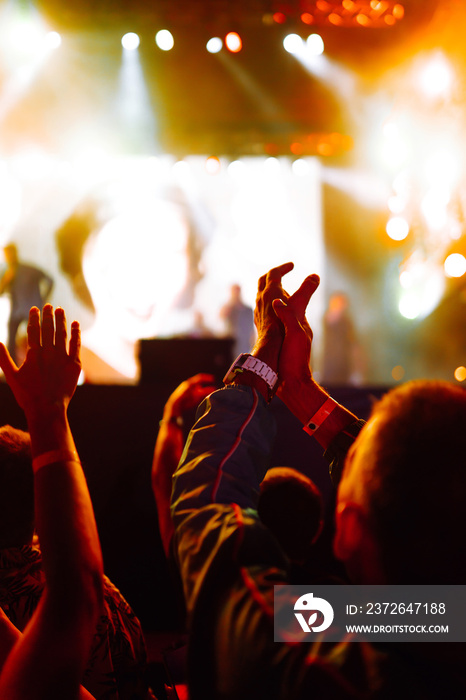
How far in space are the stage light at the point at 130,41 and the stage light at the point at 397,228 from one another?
4.59 meters

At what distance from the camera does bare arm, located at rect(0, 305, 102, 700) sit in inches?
26.2

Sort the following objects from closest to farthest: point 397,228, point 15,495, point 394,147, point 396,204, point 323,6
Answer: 1. point 15,495
2. point 323,6
3. point 394,147
4. point 396,204
5. point 397,228

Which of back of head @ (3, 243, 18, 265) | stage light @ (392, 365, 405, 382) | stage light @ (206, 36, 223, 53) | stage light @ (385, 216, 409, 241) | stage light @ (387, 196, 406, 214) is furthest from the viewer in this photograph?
stage light @ (392, 365, 405, 382)

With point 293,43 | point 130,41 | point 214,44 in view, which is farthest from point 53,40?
point 293,43

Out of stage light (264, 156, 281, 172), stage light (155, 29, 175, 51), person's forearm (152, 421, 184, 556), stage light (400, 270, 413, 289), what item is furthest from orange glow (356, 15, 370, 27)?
person's forearm (152, 421, 184, 556)

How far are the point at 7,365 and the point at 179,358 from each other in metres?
1.82

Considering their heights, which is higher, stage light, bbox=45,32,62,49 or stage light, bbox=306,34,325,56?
stage light, bbox=45,32,62,49

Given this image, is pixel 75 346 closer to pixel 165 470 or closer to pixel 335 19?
pixel 165 470

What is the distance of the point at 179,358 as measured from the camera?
271cm

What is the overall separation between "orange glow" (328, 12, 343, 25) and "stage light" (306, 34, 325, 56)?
46cm

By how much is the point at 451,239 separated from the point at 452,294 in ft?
3.60

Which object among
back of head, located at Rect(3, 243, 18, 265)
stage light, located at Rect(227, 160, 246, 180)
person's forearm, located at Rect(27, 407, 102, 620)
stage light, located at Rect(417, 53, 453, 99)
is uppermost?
stage light, located at Rect(417, 53, 453, 99)

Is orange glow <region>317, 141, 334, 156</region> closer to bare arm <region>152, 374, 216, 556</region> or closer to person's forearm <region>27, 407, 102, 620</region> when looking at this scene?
bare arm <region>152, 374, 216, 556</region>

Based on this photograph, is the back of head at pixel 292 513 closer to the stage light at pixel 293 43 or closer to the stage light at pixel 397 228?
the stage light at pixel 293 43
